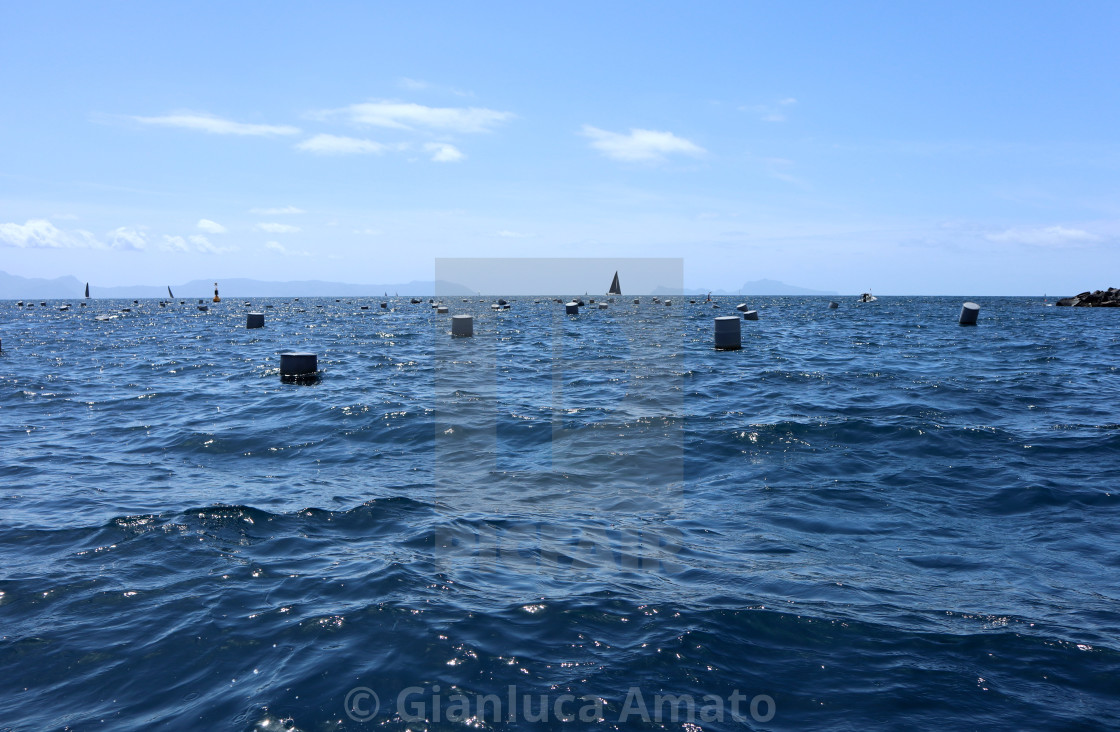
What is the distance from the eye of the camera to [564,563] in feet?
21.0

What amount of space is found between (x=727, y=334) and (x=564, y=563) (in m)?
21.1

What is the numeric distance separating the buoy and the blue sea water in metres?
11.2

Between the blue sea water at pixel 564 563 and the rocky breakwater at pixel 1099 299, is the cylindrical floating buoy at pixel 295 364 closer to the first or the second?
the blue sea water at pixel 564 563

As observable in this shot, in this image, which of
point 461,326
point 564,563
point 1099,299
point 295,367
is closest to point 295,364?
point 295,367

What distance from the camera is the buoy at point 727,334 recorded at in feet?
85.0

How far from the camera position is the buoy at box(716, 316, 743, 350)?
85.0ft

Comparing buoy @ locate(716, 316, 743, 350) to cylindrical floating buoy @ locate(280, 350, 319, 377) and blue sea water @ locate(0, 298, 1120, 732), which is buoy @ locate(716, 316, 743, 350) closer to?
blue sea water @ locate(0, 298, 1120, 732)

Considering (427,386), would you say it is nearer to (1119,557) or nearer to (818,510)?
(818,510)

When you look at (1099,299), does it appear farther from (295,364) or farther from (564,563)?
(564,563)

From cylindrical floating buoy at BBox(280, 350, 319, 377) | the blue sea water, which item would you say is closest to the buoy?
the blue sea water

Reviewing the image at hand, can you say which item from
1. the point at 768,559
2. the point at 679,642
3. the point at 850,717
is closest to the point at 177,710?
the point at 679,642

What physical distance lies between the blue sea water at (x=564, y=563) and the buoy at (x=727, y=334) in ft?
36.7

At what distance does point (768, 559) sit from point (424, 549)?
3.46 meters

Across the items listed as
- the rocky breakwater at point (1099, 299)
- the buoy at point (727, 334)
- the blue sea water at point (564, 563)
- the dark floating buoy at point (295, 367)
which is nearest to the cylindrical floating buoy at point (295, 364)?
the dark floating buoy at point (295, 367)
